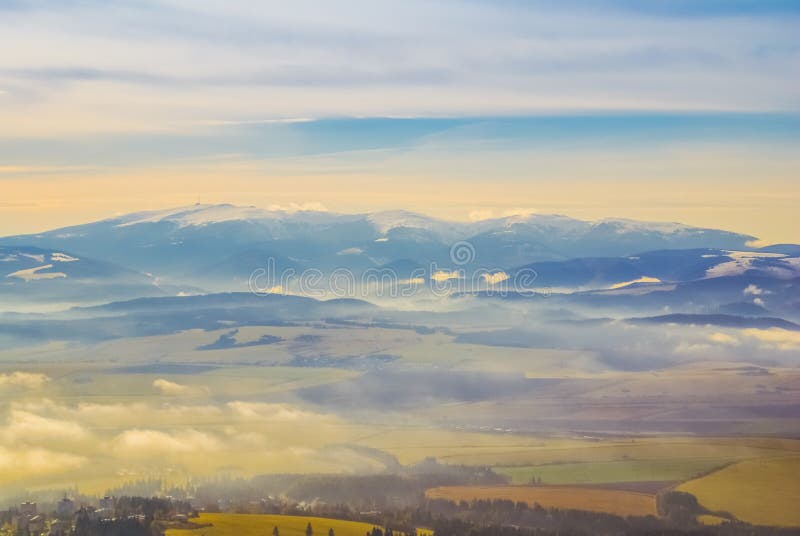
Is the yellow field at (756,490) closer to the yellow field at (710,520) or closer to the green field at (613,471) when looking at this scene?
the yellow field at (710,520)

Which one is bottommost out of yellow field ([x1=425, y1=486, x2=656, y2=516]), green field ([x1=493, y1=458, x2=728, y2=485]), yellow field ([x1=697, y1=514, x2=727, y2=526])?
yellow field ([x1=697, y1=514, x2=727, y2=526])

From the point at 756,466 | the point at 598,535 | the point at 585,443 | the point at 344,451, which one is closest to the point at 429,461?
the point at 344,451

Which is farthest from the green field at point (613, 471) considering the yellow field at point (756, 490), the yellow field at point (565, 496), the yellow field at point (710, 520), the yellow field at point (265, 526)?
the yellow field at point (265, 526)

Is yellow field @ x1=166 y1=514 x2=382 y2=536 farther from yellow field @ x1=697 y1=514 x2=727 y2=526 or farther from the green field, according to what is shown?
the green field

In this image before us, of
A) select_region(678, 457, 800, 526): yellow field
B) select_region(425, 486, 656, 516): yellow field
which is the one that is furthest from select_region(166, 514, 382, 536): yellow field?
select_region(678, 457, 800, 526): yellow field

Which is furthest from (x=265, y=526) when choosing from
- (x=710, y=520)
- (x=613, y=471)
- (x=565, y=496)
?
(x=613, y=471)

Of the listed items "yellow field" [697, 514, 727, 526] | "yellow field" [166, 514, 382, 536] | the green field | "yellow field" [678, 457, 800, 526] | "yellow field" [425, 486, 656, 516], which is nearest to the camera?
"yellow field" [166, 514, 382, 536]

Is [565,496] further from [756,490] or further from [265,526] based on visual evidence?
[265,526]
